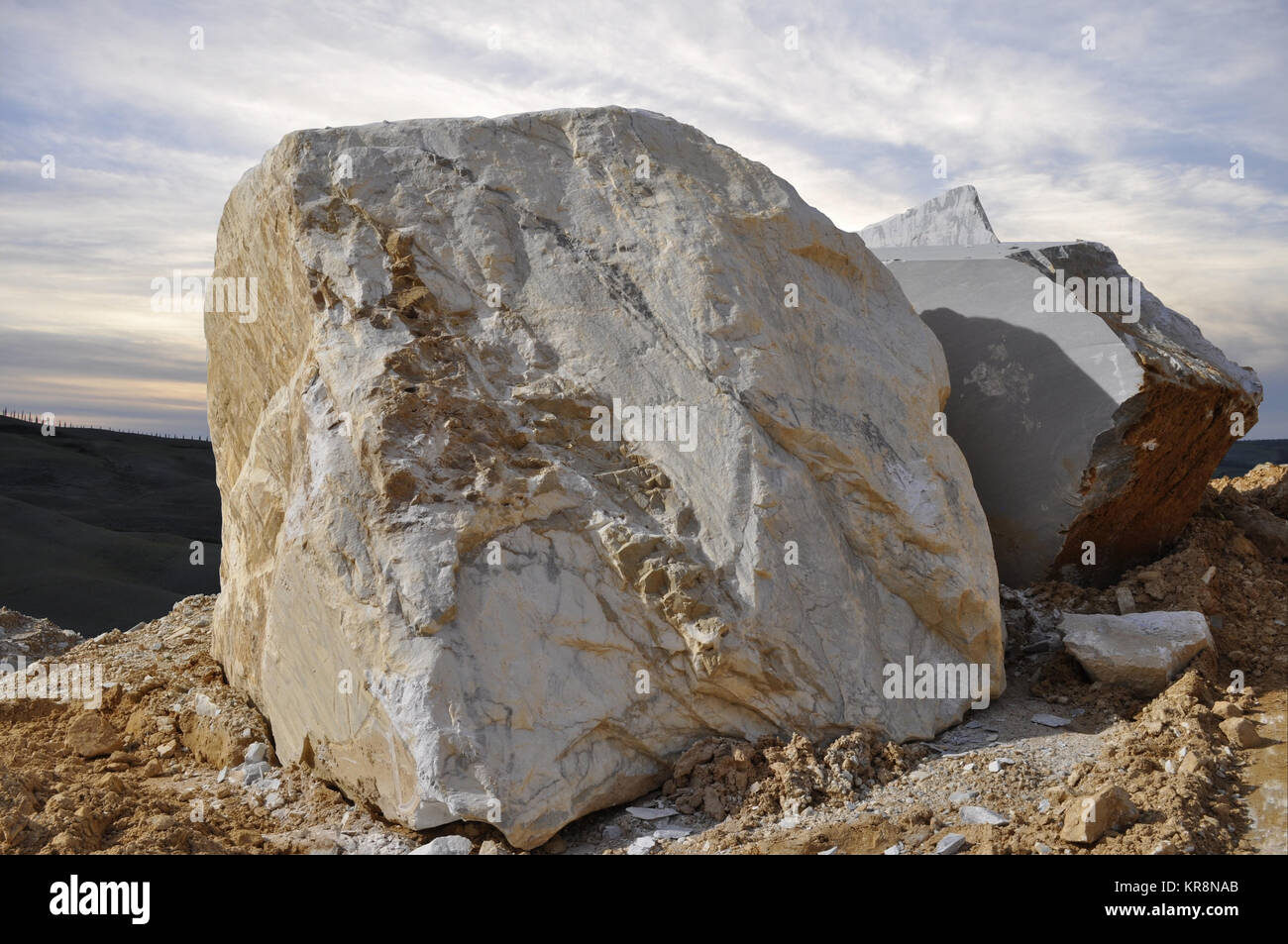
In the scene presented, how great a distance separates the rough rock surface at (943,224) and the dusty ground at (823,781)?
11.9 ft

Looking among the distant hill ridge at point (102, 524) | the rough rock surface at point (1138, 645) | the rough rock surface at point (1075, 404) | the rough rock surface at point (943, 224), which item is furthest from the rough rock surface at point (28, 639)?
the rough rock surface at point (943, 224)

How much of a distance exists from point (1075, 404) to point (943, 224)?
2981 mm

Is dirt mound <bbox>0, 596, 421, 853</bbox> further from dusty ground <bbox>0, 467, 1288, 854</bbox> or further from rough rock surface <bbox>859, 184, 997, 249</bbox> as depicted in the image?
rough rock surface <bbox>859, 184, 997, 249</bbox>

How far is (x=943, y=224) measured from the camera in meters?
8.27

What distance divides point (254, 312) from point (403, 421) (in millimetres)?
1629

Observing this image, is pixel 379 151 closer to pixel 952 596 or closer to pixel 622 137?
pixel 622 137

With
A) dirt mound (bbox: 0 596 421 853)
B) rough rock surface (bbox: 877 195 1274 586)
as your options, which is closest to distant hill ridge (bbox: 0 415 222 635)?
dirt mound (bbox: 0 596 421 853)

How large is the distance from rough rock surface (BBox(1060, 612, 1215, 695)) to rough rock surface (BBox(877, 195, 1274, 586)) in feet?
2.89

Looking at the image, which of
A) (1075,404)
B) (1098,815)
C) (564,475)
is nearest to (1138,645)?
(1075,404)

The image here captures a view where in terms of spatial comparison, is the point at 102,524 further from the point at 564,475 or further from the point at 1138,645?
the point at 1138,645

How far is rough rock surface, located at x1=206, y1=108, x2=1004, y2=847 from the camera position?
384cm

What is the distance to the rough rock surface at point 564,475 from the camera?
12.6ft

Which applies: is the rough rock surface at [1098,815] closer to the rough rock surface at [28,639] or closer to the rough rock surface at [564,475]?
the rough rock surface at [564,475]
